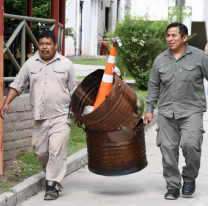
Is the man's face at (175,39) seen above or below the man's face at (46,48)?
above

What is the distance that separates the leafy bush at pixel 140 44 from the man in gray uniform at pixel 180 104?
10.5m

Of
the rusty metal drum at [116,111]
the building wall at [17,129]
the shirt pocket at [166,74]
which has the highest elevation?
the shirt pocket at [166,74]

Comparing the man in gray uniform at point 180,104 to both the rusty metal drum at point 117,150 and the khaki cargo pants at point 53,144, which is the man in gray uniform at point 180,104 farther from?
the khaki cargo pants at point 53,144

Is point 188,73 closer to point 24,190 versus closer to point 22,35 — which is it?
point 24,190

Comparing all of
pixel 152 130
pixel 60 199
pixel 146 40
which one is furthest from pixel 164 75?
pixel 146 40

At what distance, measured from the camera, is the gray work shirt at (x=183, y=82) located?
618 cm

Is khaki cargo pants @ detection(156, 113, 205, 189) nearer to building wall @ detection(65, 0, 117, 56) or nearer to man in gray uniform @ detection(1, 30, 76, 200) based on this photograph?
man in gray uniform @ detection(1, 30, 76, 200)

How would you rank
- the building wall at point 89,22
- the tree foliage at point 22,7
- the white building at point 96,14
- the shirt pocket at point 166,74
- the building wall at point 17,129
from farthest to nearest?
1. the white building at point 96,14
2. the building wall at point 89,22
3. the tree foliage at point 22,7
4. the building wall at point 17,129
5. the shirt pocket at point 166,74

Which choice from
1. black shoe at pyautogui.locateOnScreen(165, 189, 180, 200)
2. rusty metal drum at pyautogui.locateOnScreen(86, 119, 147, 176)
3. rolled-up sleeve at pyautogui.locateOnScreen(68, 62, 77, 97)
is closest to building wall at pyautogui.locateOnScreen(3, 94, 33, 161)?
rolled-up sleeve at pyautogui.locateOnScreen(68, 62, 77, 97)

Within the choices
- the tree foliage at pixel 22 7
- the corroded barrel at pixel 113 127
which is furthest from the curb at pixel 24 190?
the tree foliage at pixel 22 7

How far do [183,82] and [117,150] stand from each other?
977mm

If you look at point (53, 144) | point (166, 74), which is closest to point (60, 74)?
point (53, 144)

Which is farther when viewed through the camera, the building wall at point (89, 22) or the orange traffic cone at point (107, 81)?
the building wall at point (89, 22)

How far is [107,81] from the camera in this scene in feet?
20.3
